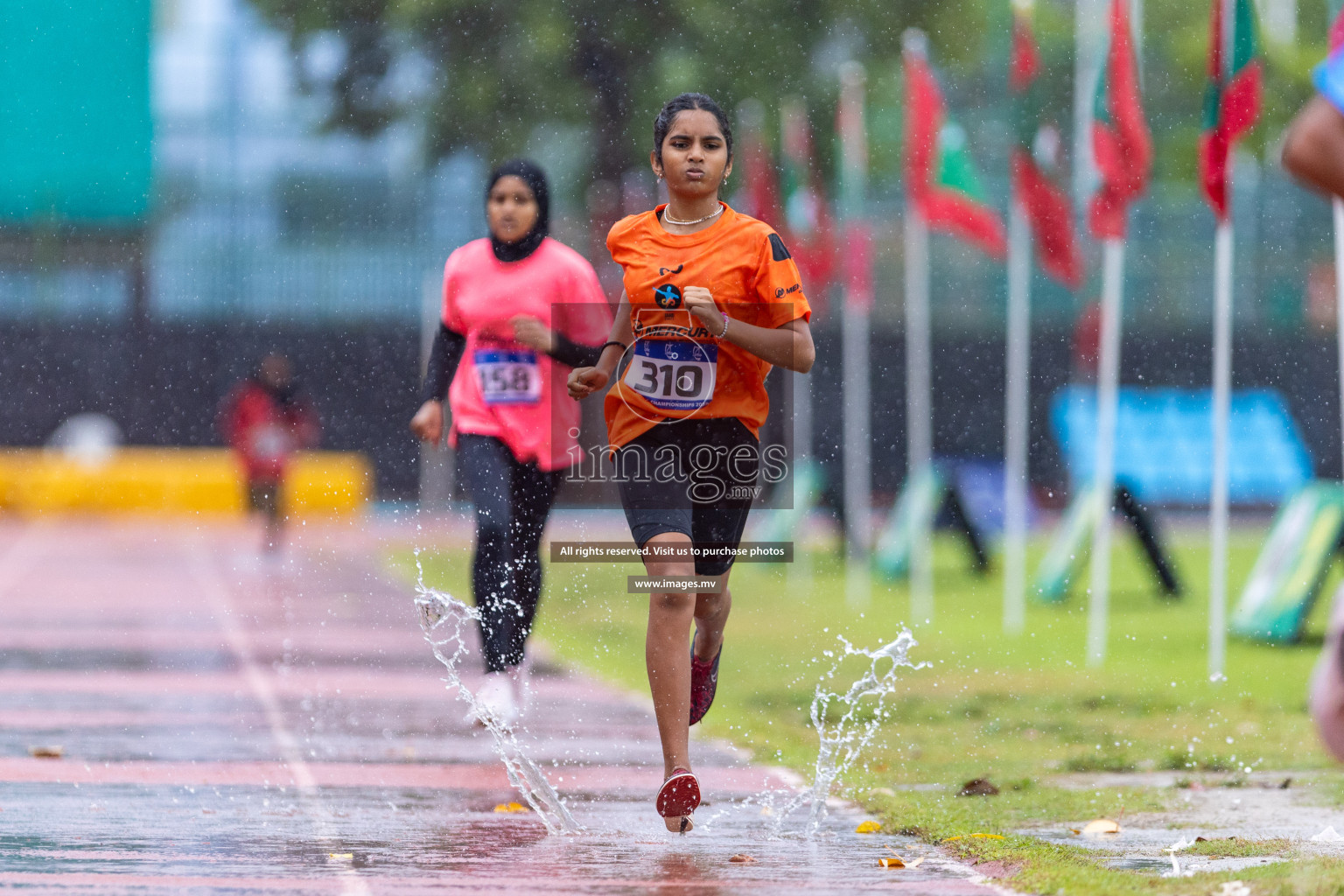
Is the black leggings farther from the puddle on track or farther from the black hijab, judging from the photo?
the puddle on track

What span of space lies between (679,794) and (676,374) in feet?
3.65

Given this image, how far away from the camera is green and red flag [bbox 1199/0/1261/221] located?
9.90 m

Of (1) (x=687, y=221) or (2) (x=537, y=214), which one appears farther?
(2) (x=537, y=214)

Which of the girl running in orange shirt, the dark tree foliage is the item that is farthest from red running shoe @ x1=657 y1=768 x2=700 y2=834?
the dark tree foliage

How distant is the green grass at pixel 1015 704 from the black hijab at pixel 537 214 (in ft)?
6.60

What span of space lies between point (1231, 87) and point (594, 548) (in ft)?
14.7

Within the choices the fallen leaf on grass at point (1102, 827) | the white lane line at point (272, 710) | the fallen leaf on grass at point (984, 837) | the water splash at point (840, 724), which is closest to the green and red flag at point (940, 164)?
the water splash at point (840, 724)

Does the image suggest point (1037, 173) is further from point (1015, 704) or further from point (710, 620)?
point (710, 620)

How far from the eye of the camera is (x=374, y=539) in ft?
85.6

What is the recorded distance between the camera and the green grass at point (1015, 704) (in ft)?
19.4

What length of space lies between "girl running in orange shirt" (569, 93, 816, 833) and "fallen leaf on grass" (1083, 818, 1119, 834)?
3.69ft

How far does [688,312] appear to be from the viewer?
5.33 m


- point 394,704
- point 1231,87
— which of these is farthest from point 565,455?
point 1231,87

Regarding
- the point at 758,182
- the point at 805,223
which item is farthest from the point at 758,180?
the point at 805,223
